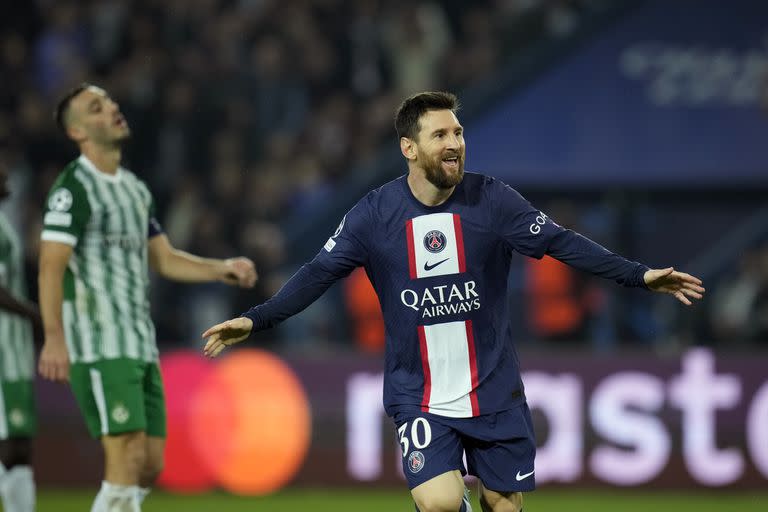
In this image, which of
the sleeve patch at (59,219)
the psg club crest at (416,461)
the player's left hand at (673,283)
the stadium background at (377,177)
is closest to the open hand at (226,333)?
the psg club crest at (416,461)

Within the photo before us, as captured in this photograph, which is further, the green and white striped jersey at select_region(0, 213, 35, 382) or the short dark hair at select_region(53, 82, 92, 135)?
the green and white striped jersey at select_region(0, 213, 35, 382)

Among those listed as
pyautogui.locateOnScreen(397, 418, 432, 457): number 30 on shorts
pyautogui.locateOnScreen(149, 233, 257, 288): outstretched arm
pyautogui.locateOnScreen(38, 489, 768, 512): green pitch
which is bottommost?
pyautogui.locateOnScreen(38, 489, 768, 512): green pitch

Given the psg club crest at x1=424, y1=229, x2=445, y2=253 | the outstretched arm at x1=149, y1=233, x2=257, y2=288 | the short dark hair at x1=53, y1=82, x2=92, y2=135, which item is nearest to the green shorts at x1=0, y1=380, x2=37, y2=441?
the outstretched arm at x1=149, y1=233, x2=257, y2=288

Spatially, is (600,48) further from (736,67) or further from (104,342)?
(104,342)

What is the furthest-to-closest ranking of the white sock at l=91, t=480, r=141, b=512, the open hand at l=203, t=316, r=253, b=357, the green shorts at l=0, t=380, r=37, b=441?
the green shorts at l=0, t=380, r=37, b=441
the white sock at l=91, t=480, r=141, b=512
the open hand at l=203, t=316, r=253, b=357

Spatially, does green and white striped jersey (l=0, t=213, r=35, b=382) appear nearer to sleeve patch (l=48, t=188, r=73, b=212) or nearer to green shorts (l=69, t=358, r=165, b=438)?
green shorts (l=69, t=358, r=165, b=438)

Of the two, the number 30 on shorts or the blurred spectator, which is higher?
the blurred spectator

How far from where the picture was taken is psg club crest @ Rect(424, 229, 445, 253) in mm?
5988

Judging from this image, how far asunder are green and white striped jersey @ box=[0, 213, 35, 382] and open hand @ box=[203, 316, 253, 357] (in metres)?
2.25

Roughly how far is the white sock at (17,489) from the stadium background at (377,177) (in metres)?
3.45

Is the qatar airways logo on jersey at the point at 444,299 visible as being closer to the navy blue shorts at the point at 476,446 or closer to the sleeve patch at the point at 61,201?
the navy blue shorts at the point at 476,446


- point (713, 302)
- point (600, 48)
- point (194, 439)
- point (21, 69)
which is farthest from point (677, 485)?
point (21, 69)

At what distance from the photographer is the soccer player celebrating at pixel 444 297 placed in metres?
5.95

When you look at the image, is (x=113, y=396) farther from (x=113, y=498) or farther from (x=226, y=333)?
(x=226, y=333)
